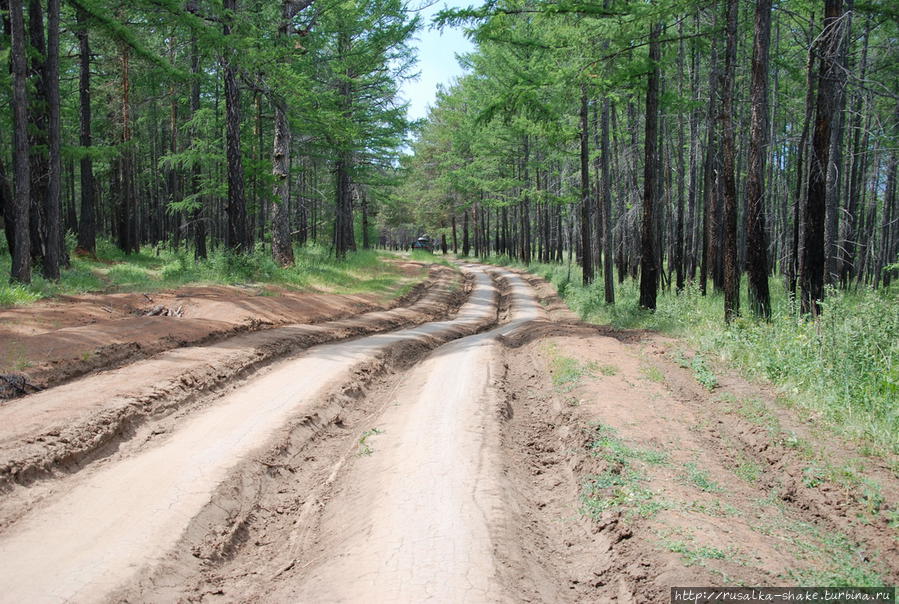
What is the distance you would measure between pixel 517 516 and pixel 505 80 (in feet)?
90.6

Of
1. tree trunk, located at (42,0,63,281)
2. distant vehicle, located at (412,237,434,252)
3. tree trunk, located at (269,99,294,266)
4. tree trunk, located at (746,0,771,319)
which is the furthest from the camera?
distant vehicle, located at (412,237,434,252)

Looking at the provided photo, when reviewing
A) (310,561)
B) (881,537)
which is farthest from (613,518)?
(310,561)

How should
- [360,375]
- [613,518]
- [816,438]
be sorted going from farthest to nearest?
[360,375] → [816,438] → [613,518]

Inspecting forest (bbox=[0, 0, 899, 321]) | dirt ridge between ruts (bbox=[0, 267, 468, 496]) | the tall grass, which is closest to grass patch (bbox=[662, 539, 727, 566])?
the tall grass

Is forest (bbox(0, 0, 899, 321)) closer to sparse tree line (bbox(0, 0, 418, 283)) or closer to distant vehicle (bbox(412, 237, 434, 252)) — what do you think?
sparse tree line (bbox(0, 0, 418, 283))

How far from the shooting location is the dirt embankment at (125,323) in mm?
8445

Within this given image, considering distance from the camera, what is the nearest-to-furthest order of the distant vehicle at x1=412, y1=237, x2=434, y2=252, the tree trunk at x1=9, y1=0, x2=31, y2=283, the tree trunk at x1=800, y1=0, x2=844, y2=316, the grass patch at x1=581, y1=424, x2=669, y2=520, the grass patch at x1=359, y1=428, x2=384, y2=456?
the grass patch at x1=581, y1=424, x2=669, y2=520, the grass patch at x1=359, y1=428, x2=384, y2=456, the tree trunk at x1=800, y1=0, x2=844, y2=316, the tree trunk at x1=9, y1=0, x2=31, y2=283, the distant vehicle at x1=412, y1=237, x2=434, y2=252

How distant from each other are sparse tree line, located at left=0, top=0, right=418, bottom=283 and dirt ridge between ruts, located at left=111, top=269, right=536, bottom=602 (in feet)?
37.5

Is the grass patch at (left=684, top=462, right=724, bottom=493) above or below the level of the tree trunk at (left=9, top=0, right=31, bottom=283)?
below

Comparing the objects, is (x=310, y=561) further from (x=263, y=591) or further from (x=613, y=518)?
(x=613, y=518)

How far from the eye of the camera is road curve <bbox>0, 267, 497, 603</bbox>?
157 inches

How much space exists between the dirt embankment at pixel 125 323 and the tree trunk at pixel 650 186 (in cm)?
866

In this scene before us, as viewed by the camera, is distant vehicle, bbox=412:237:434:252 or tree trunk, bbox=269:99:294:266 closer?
tree trunk, bbox=269:99:294:266

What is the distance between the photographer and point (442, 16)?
13570 millimetres
